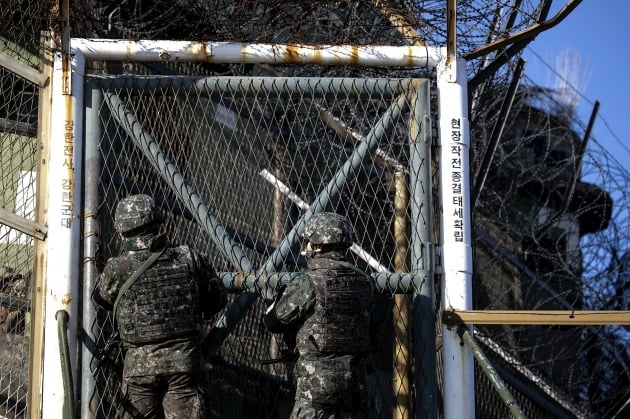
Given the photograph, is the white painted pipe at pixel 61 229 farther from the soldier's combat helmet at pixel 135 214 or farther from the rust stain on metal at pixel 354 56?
the rust stain on metal at pixel 354 56

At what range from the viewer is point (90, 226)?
784cm

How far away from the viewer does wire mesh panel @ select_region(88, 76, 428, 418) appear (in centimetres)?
804

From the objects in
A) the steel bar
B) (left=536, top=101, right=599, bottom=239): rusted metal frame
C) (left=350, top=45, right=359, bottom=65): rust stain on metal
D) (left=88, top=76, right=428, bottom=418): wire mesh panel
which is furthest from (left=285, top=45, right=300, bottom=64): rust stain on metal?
(left=536, top=101, right=599, bottom=239): rusted metal frame

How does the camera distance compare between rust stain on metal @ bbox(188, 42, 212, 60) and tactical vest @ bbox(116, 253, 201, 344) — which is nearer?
tactical vest @ bbox(116, 253, 201, 344)

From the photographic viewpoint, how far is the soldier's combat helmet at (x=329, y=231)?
288 inches

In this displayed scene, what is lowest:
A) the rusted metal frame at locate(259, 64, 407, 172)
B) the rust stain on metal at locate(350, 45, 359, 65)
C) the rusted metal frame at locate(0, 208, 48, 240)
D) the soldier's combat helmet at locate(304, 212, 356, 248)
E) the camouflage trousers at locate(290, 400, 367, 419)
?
the camouflage trousers at locate(290, 400, 367, 419)

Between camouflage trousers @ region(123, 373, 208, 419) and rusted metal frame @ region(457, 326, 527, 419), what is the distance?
1.60m

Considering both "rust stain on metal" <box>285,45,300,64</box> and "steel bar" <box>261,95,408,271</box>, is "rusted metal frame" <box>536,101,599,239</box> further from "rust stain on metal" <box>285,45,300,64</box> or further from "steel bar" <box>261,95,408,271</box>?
"rust stain on metal" <box>285,45,300,64</box>

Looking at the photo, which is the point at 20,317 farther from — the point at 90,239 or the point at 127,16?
the point at 127,16

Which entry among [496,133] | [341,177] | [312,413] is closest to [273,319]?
[312,413]

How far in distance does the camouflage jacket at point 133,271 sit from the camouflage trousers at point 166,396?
0.20ft

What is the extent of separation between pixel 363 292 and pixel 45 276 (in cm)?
195

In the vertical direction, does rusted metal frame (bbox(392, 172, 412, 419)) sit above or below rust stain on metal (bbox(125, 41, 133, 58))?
below

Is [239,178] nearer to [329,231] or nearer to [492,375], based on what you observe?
[329,231]
